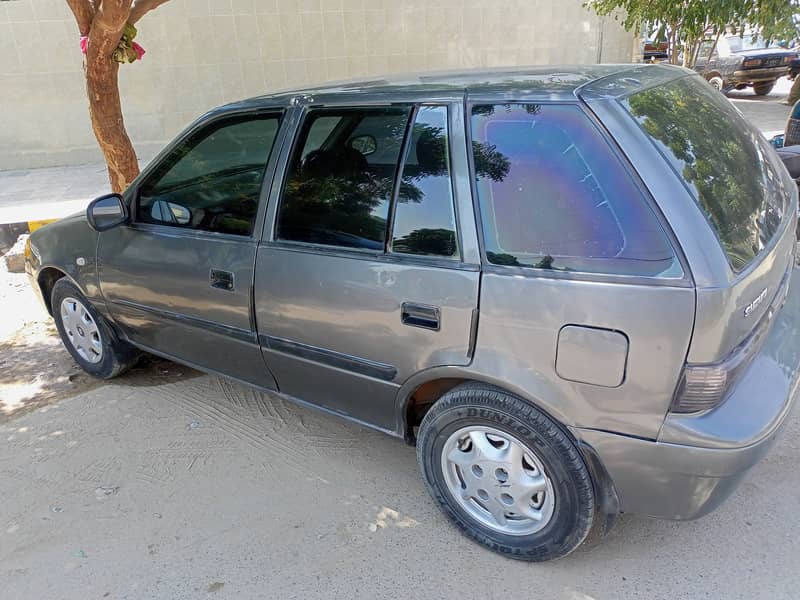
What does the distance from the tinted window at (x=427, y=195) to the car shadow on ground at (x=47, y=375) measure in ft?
7.44

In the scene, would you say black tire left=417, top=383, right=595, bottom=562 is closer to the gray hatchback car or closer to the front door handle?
the gray hatchback car

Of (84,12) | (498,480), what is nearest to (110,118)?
(84,12)

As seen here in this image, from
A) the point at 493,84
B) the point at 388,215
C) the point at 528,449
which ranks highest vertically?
the point at 493,84

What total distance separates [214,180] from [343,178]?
0.85m

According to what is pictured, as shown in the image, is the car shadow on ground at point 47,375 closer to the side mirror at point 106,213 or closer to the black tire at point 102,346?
the black tire at point 102,346

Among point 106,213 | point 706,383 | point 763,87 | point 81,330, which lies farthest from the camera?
point 763,87

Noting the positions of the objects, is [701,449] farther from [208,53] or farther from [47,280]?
[208,53]

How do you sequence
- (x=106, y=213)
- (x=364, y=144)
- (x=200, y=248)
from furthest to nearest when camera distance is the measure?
(x=106, y=213), (x=200, y=248), (x=364, y=144)

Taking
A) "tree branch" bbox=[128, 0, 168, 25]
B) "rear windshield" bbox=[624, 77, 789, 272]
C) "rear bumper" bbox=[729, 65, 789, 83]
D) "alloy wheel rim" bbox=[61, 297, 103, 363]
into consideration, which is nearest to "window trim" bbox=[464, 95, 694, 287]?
"rear windshield" bbox=[624, 77, 789, 272]

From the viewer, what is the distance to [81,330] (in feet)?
12.9

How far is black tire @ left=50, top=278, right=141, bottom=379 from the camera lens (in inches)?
147

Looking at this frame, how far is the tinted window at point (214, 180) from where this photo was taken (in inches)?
112

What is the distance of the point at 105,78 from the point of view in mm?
4656

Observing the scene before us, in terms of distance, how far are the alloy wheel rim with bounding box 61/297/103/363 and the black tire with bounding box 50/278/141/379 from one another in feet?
0.06
